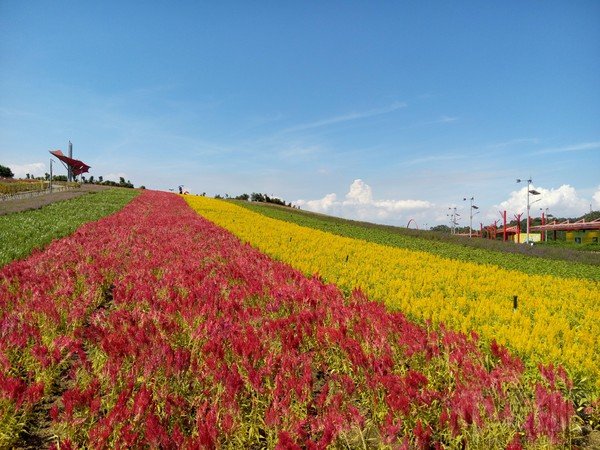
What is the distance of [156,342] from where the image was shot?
3.94 m

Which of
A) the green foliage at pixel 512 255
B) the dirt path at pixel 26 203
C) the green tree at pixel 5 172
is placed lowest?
the green foliage at pixel 512 255

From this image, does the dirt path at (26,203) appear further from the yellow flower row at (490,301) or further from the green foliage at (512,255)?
the yellow flower row at (490,301)

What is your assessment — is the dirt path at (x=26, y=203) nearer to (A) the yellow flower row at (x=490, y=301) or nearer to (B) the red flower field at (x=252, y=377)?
(A) the yellow flower row at (x=490, y=301)

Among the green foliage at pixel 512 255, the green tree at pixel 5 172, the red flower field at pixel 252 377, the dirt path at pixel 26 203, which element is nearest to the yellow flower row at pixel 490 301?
the red flower field at pixel 252 377

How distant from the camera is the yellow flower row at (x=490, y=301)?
397cm

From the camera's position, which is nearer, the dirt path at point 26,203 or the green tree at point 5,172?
the dirt path at point 26,203

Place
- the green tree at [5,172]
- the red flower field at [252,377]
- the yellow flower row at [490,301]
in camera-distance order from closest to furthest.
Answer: the red flower field at [252,377] < the yellow flower row at [490,301] < the green tree at [5,172]

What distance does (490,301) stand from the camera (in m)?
5.77

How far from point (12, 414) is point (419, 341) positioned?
3.58 m

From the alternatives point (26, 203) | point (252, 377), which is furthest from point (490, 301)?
point (26, 203)

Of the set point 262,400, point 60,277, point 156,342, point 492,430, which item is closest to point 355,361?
point 262,400

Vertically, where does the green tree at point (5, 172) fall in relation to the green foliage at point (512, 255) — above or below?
above

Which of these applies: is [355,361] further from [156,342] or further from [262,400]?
[156,342]

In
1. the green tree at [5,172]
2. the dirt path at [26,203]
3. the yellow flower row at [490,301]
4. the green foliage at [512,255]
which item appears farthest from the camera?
the green tree at [5,172]
